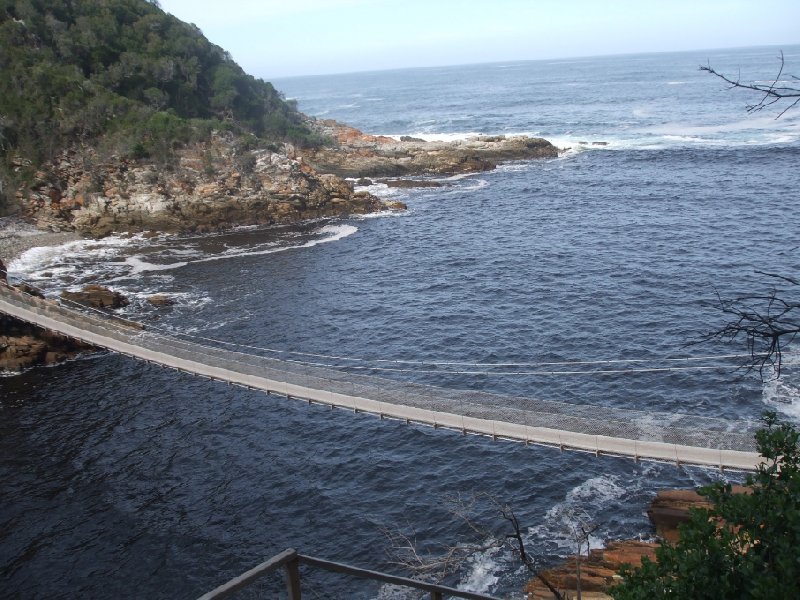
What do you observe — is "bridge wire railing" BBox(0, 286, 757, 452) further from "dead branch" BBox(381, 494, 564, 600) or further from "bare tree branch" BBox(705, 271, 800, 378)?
"bare tree branch" BBox(705, 271, 800, 378)

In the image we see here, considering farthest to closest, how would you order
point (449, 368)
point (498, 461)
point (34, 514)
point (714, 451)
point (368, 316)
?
1. point (368, 316)
2. point (449, 368)
3. point (498, 461)
4. point (34, 514)
5. point (714, 451)

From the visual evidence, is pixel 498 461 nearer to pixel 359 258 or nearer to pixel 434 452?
pixel 434 452

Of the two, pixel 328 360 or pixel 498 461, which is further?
pixel 328 360

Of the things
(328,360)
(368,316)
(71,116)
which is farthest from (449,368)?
(71,116)

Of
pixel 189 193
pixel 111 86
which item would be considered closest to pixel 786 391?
pixel 189 193

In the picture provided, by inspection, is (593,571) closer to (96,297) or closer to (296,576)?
(296,576)

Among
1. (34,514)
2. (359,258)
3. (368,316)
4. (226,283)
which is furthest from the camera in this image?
(359,258)

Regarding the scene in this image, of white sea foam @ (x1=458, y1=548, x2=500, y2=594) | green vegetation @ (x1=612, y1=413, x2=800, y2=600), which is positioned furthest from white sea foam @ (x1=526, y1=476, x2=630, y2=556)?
green vegetation @ (x1=612, y1=413, x2=800, y2=600)

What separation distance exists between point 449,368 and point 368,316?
21.5 feet

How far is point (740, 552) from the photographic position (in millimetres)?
5531

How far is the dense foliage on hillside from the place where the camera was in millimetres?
45281

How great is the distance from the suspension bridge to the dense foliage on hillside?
2807cm

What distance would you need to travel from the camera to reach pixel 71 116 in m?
46.0

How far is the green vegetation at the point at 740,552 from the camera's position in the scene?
5072mm
